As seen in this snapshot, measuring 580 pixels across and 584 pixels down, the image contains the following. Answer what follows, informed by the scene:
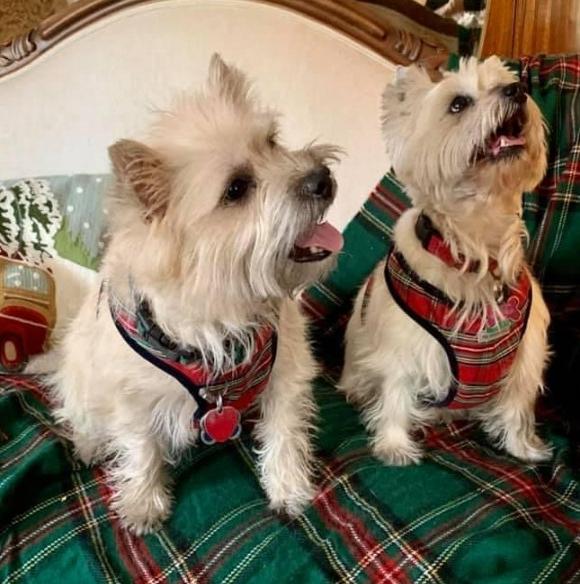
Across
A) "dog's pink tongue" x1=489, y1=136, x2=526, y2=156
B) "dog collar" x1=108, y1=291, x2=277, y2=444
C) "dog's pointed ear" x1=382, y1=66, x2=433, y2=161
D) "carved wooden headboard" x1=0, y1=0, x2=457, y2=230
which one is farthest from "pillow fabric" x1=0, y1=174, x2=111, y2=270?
"dog's pink tongue" x1=489, y1=136, x2=526, y2=156

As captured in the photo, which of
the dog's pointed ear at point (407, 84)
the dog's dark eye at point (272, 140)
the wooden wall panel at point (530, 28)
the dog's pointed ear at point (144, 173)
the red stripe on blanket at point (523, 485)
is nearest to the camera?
the dog's pointed ear at point (144, 173)

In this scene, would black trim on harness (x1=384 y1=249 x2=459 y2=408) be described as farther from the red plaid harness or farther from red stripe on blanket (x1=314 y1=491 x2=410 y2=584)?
red stripe on blanket (x1=314 y1=491 x2=410 y2=584)

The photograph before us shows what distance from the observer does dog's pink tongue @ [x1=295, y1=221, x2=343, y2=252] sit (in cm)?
105

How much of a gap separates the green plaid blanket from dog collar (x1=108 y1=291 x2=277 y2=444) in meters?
0.15

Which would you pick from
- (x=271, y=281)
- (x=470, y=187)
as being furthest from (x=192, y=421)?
(x=470, y=187)

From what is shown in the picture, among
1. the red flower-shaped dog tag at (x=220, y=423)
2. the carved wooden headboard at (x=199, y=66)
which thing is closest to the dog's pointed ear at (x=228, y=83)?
the red flower-shaped dog tag at (x=220, y=423)

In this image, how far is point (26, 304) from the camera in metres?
1.70

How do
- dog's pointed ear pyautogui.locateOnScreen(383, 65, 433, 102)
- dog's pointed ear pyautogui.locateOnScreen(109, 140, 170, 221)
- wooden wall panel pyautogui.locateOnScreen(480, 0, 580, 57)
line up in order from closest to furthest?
dog's pointed ear pyautogui.locateOnScreen(109, 140, 170, 221) < dog's pointed ear pyautogui.locateOnScreen(383, 65, 433, 102) < wooden wall panel pyautogui.locateOnScreen(480, 0, 580, 57)

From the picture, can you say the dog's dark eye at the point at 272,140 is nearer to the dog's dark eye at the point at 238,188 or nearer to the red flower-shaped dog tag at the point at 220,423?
the dog's dark eye at the point at 238,188

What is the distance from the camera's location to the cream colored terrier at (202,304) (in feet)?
3.35

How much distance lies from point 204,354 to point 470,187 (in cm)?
48

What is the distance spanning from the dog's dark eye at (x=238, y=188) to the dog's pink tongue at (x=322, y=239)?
0.31 feet

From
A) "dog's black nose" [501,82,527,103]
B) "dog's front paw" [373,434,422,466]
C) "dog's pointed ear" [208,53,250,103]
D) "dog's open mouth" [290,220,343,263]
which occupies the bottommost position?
"dog's front paw" [373,434,422,466]

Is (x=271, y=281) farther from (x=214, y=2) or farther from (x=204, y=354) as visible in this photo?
(x=214, y=2)
